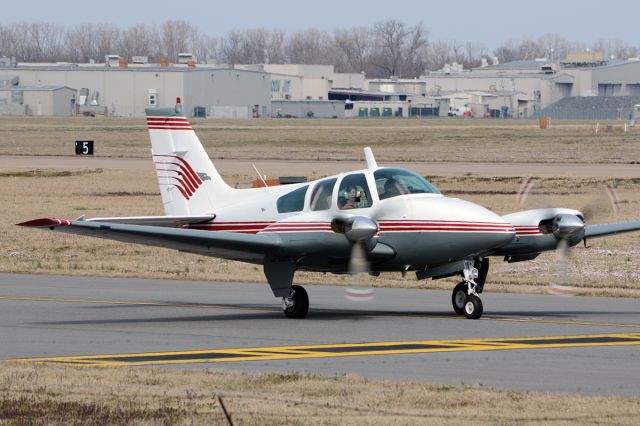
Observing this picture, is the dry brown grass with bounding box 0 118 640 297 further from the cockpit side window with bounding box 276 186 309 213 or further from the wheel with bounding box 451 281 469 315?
the cockpit side window with bounding box 276 186 309 213

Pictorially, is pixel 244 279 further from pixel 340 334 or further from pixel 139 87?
pixel 139 87

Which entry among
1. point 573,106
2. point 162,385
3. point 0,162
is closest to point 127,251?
point 162,385

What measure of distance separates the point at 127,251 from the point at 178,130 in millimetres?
10033

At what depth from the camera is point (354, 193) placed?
65.0 ft

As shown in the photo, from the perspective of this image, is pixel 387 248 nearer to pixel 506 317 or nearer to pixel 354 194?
pixel 354 194

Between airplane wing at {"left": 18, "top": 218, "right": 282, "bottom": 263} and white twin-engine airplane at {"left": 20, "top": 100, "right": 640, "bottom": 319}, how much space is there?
16 millimetres

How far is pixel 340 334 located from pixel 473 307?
8.20 feet

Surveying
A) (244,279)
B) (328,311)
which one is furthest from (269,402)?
(244,279)

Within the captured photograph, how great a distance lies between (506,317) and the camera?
66.9 ft

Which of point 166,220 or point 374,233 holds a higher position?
point 374,233

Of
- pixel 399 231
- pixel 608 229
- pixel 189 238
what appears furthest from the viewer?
pixel 608 229

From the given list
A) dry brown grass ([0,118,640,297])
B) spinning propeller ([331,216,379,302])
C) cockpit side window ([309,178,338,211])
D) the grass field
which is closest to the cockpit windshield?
spinning propeller ([331,216,379,302])

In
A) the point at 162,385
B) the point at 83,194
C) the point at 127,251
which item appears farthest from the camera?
the point at 83,194

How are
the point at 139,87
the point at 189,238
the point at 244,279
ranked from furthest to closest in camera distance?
the point at 139,87 < the point at 244,279 < the point at 189,238
